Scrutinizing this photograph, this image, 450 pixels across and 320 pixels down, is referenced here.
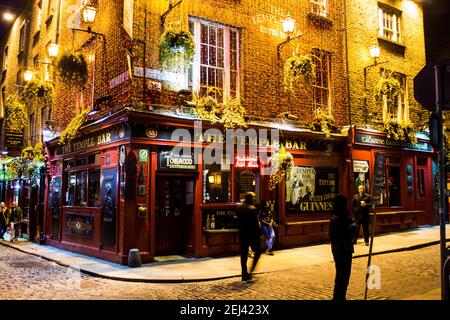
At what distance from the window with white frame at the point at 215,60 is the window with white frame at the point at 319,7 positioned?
12.8 ft

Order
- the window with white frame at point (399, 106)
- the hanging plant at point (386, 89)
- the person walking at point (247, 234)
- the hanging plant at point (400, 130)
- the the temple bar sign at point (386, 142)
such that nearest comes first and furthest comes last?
the person walking at point (247, 234) → the the temple bar sign at point (386, 142) → the hanging plant at point (386, 89) → the hanging plant at point (400, 130) → the window with white frame at point (399, 106)

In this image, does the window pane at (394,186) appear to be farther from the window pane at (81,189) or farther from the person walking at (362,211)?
the window pane at (81,189)

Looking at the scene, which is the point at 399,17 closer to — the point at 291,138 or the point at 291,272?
the point at 291,138

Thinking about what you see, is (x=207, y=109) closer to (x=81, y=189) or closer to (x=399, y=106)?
(x=81, y=189)

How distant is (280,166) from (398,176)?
7.35 meters

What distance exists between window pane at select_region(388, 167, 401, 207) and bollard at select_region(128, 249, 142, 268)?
11.1 meters

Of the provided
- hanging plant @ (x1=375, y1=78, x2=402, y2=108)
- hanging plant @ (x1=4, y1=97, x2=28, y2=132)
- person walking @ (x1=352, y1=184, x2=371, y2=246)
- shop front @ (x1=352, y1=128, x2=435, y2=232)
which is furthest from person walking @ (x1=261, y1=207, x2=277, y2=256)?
hanging plant @ (x1=4, y1=97, x2=28, y2=132)

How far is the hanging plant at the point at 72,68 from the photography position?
1214 centimetres

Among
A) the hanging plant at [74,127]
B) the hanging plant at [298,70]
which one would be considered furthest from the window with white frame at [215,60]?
the hanging plant at [74,127]

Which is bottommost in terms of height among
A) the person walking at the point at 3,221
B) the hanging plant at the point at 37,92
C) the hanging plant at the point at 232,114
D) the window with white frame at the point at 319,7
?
the person walking at the point at 3,221

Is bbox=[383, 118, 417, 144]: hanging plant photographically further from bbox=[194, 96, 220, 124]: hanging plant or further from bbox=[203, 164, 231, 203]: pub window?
bbox=[194, 96, 220, 124]: hanging plant

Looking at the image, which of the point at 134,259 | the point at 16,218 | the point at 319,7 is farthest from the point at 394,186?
the point at 16,218

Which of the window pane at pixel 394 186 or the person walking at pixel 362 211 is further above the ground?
the window pane at pixel 394 186
